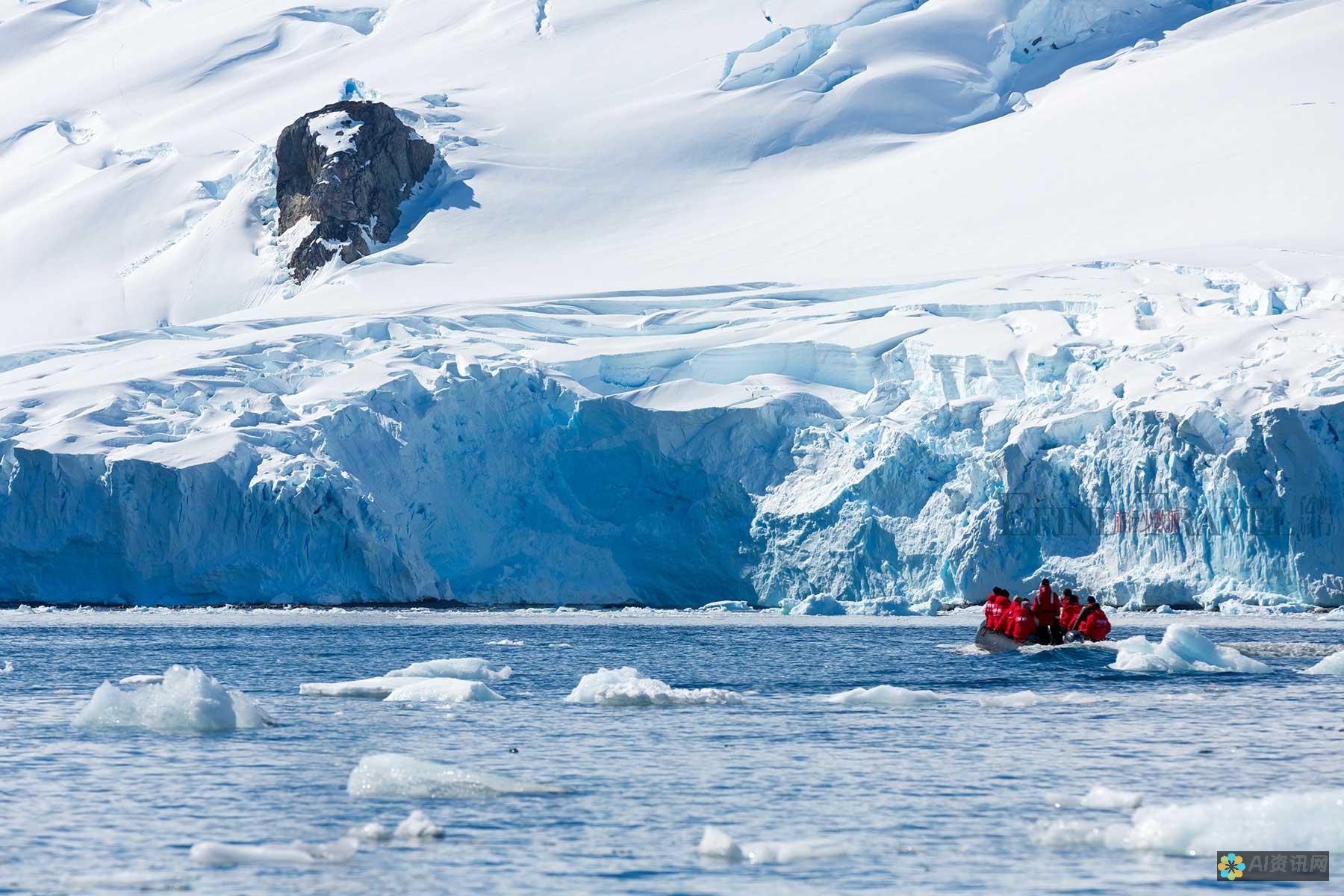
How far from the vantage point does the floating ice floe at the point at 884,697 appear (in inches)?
724

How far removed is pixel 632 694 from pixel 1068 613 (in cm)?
1251

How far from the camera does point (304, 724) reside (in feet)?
53.6

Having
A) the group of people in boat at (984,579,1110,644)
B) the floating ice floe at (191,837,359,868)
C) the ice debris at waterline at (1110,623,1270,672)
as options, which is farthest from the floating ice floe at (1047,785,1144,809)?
the group of people in boat at (984,579,1110,644)

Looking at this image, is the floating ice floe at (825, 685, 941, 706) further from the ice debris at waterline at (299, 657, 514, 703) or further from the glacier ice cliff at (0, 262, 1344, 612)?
the glacier ice cliff at (0, 262, 1344, 612)

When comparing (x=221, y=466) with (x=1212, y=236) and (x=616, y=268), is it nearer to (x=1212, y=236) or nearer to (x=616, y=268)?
(x=616, y=268)

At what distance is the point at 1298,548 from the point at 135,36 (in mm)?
84499

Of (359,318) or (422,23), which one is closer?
(359,318)

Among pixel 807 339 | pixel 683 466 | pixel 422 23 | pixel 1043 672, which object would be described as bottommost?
pixel 1043 672

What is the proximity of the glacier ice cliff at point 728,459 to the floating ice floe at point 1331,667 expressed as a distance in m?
13.6

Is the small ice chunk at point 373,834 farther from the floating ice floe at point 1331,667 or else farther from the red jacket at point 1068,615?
the red jacket at point 1068,615

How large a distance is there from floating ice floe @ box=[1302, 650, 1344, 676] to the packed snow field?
7cm

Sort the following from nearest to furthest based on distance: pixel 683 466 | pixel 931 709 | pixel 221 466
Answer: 1. pixel 931 709
2. pixel 221 466
3. pixel 683 466

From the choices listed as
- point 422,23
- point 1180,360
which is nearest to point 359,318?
point 1180,360

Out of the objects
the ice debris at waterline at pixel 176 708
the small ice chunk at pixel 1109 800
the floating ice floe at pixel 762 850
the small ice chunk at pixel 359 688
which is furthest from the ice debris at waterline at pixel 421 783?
the small ice chunk at pixel 359 688
